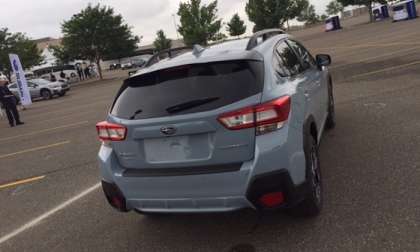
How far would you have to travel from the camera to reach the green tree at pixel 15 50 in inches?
1608

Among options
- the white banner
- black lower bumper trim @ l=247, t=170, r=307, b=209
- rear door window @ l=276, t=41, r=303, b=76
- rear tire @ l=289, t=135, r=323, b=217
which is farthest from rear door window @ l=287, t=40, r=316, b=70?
the white banner

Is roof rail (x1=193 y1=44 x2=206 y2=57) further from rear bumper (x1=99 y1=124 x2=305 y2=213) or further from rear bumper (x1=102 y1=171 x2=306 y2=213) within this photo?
rear bumper (x1=102 y1=171 x2=306 y2=213)

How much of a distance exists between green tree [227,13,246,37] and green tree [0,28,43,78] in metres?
26.7

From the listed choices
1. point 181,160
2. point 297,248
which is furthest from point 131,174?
point 297,248

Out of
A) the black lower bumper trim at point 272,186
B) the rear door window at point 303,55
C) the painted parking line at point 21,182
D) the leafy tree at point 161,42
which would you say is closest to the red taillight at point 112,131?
the black lower bumper trim at point 272,186

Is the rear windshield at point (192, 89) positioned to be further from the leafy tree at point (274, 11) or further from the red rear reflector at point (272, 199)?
the leafy tree at point (274, 11)

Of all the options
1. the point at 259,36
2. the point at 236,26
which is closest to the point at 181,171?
the point at 259,36

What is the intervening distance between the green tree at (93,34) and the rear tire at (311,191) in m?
40.1

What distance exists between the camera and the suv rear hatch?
10.2 feet

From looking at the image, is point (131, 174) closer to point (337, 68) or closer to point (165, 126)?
point (165, 126)

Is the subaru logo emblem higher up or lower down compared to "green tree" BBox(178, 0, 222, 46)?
lower down

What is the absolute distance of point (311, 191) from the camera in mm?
3402

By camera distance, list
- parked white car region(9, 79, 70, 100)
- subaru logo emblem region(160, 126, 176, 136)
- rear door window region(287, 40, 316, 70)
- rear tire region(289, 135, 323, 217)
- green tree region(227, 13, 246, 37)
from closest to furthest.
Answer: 1. subaru logo emblem region(160, 126, 176, 136)
2. rear tire region(289, 135, 323, 217)
3. rear door window region(287, 40, 316, 70)
4. parked white car region(9, 79, 70, 100)
5. green tree region(227, 13, 246, 37)

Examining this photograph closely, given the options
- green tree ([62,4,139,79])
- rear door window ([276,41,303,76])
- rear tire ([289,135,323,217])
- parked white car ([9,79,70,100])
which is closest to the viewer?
rear tire ([289,135,323,217])
